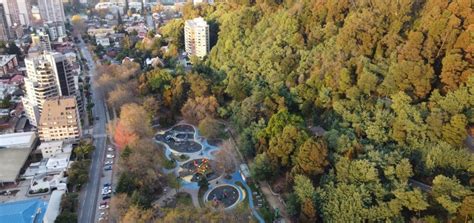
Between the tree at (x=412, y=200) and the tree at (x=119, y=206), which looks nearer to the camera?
the tree at (x=412, y=200)

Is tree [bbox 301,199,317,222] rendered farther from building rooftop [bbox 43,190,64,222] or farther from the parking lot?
building rooftop [bbox 43,190,64,222]

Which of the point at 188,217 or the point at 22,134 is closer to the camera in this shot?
the point at 188,217

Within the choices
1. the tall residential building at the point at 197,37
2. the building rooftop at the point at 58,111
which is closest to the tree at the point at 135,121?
the building rooftop at the point at 58,111

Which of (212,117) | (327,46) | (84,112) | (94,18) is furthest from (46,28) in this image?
(327,46)

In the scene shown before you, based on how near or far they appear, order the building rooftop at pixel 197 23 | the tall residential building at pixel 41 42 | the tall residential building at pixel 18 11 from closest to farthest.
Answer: the building rooftop at pixel 197 23 < the tall residential building at pixel 41 42 < the tall residential building at pixel 18 11

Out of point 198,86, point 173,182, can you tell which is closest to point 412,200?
point 173,182

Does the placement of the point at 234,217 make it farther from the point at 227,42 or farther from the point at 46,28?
the point at 46,28

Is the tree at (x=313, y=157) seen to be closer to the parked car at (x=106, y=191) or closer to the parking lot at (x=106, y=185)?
the parking lot at (x=106, y=185)
